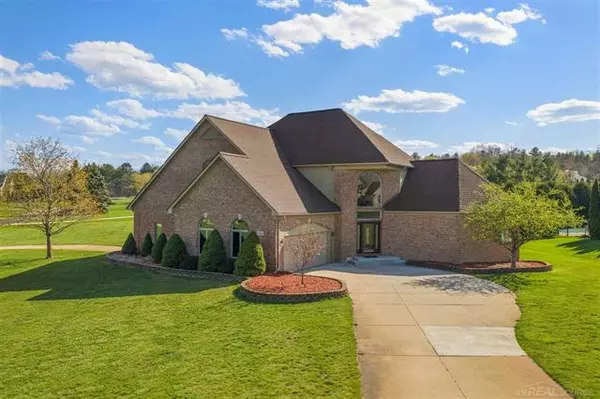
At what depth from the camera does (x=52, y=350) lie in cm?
1266

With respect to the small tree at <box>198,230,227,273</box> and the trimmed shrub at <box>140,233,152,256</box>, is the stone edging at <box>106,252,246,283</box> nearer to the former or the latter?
the small tree at <box>198,230,227,273</box>

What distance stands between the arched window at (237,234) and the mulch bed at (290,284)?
3300 millimetres

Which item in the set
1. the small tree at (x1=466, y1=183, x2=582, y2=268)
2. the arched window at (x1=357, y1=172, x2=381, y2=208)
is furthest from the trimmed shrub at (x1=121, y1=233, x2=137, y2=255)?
the small tree at (x1=466, y1=183, x2=582, y2=268)

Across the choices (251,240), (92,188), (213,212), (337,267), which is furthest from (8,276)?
(92,188)

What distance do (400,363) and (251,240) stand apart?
486 inches

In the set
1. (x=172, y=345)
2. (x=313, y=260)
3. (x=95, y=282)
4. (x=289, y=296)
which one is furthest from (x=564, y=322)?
(x=95, y=282)

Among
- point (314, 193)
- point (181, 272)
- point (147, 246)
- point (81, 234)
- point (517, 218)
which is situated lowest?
point (181, 272)

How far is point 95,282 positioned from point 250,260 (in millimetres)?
8647

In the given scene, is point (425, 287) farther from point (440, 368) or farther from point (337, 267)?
point (440, 368)

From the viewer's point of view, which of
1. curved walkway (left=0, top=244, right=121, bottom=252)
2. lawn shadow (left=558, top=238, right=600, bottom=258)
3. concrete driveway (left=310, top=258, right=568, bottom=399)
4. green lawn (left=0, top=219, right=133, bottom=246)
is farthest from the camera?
green lawn (left=0, top=219, right=133, bottom=246)

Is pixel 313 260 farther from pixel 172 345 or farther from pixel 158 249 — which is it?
pixel 172 345

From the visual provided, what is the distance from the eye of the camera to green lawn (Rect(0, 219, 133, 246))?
4569 centimetres

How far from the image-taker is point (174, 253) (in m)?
24.7

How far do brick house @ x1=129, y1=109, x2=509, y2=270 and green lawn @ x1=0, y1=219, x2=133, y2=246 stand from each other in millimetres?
17435
